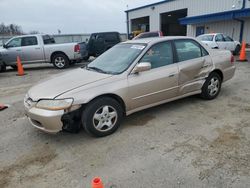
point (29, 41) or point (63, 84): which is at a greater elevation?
point (29, 41)

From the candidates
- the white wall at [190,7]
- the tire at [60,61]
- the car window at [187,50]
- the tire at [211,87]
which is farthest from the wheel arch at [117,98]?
the white wall at [190,7]

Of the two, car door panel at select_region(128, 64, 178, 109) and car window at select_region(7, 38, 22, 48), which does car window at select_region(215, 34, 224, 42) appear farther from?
car window at select_region(7, 38, 22, 48)

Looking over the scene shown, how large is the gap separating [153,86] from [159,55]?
2.15 feet

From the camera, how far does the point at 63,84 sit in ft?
12.0

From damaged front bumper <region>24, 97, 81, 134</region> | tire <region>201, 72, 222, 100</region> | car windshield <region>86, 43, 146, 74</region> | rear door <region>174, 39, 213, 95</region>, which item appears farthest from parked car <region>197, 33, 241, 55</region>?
damaged front bumper <region>24, 97, 81, 134</region>

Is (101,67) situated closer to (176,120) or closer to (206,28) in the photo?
(176,120)

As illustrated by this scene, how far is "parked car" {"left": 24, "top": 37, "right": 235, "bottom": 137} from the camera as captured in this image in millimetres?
3322

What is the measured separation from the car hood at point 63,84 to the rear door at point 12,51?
8543mm

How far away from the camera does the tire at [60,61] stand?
11297 mm

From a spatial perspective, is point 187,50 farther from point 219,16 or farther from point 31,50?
point 219,16

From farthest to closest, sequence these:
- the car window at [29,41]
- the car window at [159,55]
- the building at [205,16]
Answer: the building at [205,16], the car window at [29,41], the car window at [159,55]

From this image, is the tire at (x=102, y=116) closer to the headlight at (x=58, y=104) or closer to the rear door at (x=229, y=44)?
the headlight at (x=58, y=104)

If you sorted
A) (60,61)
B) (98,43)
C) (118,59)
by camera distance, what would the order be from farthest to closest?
1. (98,43)
2. (60,61)
3. (118,59)

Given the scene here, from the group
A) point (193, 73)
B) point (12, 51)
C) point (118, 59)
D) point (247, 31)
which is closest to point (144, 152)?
point (118, 59)
